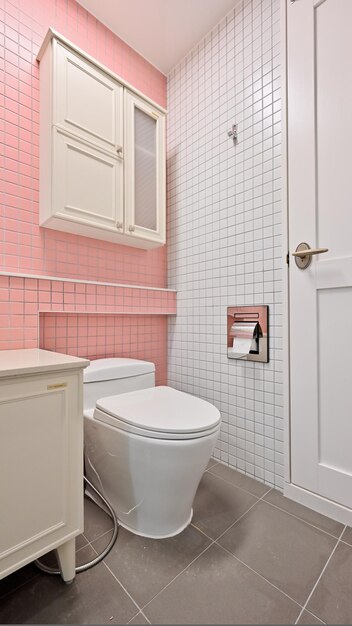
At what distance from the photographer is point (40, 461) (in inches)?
29.3

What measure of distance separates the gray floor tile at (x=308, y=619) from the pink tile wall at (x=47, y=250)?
47.6 inches

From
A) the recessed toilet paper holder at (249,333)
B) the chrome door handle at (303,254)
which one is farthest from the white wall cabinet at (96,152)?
the chrome door handle at (303,254)

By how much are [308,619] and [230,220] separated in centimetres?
146

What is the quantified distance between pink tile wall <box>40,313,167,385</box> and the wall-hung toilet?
13.5 inches

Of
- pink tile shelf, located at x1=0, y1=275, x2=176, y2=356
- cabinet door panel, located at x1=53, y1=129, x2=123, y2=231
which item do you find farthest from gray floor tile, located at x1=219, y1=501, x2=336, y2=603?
cabinet door panel, located at x1=53, y1=129, x2=123, y2=231

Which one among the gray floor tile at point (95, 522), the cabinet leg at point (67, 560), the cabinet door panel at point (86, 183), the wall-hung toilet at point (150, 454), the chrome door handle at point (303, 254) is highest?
the cabinet door panel at point (86, 183)

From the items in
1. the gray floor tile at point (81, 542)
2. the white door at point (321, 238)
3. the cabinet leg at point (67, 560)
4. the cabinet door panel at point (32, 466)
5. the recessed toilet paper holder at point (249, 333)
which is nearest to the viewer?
the cabinet door panel at point (32, 466)

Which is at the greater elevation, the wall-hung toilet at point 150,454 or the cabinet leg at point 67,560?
the wall-hung toilet at point 150,454

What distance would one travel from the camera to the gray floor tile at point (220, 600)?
2.33 ft

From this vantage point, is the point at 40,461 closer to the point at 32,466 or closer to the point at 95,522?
the point at 32,466

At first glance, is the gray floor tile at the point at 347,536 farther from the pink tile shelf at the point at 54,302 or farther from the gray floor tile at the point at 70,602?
the pink tile shelf at the point at 54,302

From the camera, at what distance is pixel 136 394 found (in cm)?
120

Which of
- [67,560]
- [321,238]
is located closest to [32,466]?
[67,560]

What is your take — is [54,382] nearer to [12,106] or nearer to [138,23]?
[12,106]
